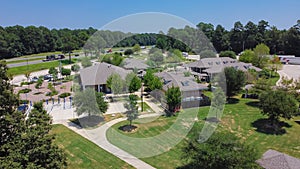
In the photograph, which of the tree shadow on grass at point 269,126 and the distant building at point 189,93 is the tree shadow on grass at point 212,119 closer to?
the tree shadow on grass at point 269,126

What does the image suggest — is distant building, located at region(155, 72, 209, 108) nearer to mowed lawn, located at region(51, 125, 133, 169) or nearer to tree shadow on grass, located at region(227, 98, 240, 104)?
tree shadow on grass, located at region(227, 98, 240, 104)

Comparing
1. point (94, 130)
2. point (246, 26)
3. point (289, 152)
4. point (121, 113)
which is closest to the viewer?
point (289, 152)

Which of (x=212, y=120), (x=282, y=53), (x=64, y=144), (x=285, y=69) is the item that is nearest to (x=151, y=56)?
(x=285, y=69)

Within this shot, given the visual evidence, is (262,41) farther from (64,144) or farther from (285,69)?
(64,144)

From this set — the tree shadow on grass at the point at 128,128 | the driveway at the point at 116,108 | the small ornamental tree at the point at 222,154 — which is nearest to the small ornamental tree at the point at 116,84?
the driveway at the point at 116,108

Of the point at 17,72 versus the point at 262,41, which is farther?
the point at 262,41

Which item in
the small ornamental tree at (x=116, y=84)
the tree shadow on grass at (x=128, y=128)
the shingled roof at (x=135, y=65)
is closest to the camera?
the tree shadow on grass at (x=128, y=128)

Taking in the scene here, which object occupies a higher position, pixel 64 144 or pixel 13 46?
pixel 13 46
